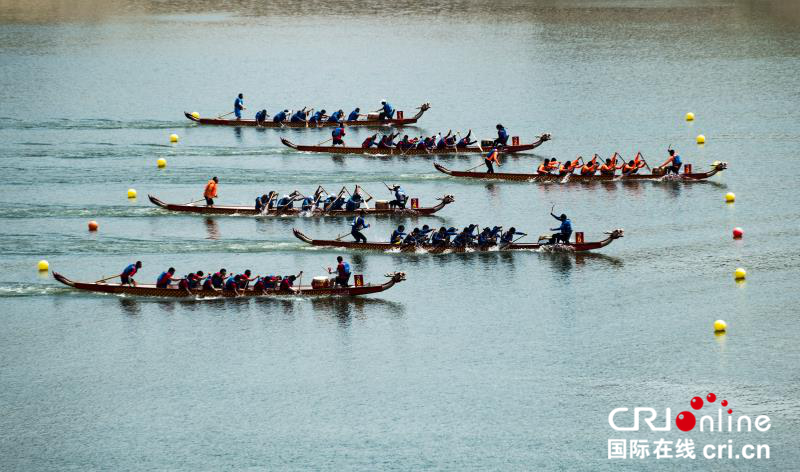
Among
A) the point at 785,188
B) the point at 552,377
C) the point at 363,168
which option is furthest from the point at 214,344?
the point at 785,188

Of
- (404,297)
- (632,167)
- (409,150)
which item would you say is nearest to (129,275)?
(404,297)

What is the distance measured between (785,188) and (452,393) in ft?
74.1

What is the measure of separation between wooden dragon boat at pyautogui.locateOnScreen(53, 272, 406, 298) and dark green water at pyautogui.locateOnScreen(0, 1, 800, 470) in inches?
14.2

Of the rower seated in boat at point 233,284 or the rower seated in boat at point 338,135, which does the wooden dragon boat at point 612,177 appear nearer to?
the rower seated in boat at point 338,135

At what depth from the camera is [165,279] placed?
38.2m

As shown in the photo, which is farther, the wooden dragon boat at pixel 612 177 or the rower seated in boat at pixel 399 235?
the wooden dragon boat at pixel 612 177

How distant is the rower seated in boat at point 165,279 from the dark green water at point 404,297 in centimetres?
68

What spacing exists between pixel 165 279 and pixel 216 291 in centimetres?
163

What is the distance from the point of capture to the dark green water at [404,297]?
102 ft

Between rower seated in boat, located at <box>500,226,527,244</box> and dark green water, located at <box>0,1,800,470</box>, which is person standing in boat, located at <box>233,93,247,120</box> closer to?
dark green water, located at <box>0,1,800,470</box>

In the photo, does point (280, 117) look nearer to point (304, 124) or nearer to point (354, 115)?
point (304, 124)

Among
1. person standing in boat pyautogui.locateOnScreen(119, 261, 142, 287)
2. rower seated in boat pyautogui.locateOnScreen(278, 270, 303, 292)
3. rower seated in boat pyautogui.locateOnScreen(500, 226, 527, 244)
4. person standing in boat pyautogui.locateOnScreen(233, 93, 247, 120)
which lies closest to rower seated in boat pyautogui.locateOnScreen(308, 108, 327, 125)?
person standing in boat pyautogui.locateOnScreen(233, 93, 247, 120)

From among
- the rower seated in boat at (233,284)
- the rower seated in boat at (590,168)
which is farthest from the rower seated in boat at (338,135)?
the rower seated in boat at (233,284)

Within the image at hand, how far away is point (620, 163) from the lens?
55219 millimetres
